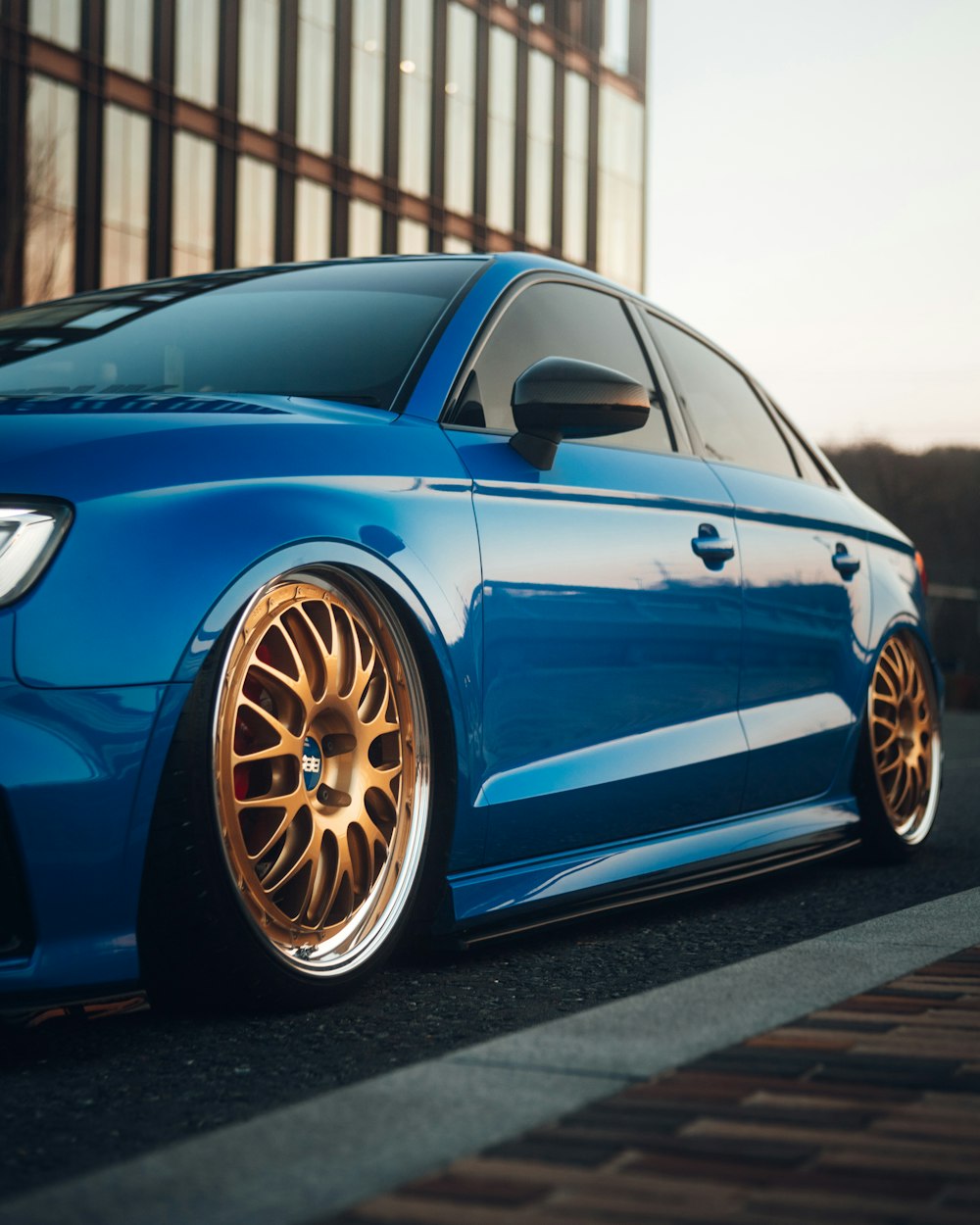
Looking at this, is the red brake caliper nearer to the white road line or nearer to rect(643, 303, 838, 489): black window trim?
the white road line

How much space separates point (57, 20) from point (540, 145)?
1474cm

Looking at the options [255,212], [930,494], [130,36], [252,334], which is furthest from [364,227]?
[930,494]

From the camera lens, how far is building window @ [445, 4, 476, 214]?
36969 millimetres

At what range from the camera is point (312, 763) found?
10.9 ft

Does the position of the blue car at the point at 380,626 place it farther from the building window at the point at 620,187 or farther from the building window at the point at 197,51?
the building window at the point at 620,187

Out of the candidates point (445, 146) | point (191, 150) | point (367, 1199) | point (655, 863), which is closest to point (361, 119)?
point (445, 146)

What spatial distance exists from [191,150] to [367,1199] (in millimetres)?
30424

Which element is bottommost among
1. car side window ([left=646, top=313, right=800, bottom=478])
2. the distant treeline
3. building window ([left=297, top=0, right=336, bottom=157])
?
car side window ([left=646, top=313, right=800, bottom=478])

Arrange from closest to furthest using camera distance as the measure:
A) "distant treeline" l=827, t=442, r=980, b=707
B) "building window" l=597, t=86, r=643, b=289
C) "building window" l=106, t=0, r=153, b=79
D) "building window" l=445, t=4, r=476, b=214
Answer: "building window" l=106, t=0, r=153, b=79 → "building window" l=445, t=4, r=476, b=214 → "building window" l=597, t=86, r=643, b=289 → "distant treeline" l=827, t=442, r=980, b=707

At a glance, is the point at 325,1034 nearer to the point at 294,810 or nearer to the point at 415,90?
the point at 294,810

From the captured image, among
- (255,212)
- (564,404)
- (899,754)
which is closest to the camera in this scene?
(564,404)

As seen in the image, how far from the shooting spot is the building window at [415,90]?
35.7 metres

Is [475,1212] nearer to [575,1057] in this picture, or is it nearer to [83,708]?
[575,1057]

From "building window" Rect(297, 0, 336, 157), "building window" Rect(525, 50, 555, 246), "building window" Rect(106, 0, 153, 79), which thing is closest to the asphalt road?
"building window" Rect(106, 0, 153, 79)
